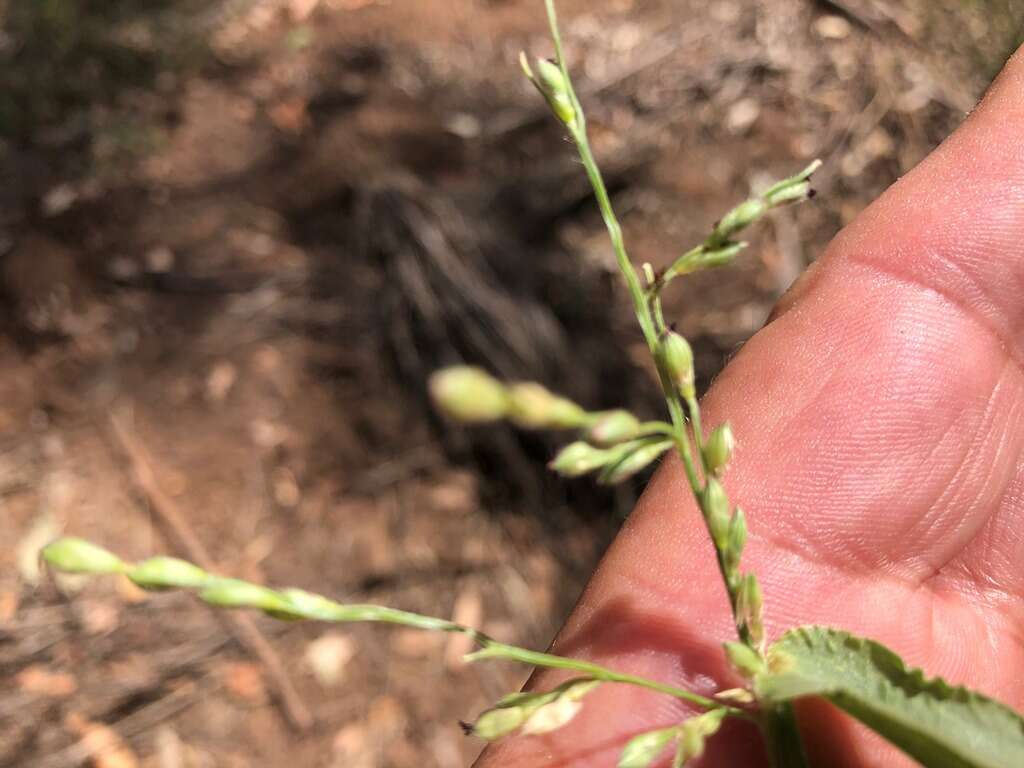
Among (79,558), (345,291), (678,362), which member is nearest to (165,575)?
(79,558)

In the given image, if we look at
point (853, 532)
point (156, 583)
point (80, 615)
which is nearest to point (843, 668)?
point (853, 532)

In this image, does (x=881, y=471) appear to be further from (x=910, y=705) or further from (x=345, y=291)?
(x=345, y=291)

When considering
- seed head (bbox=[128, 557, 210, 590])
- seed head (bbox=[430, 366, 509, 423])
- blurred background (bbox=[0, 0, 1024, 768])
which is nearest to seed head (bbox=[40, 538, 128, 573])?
seed head (bbox=[128, 557, 210, 590])

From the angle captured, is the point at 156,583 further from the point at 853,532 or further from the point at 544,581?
the point at 544,581

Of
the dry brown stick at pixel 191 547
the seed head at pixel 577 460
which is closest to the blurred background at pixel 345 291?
the dry brown stick at pixel 191 547

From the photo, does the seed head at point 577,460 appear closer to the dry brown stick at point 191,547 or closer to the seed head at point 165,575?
the seed head at point 165,575

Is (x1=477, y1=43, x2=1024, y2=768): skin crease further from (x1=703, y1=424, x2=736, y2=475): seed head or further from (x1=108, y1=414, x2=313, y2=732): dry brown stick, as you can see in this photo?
(x1=108, y1=414, x2=313, y2=732): dry brown stick
